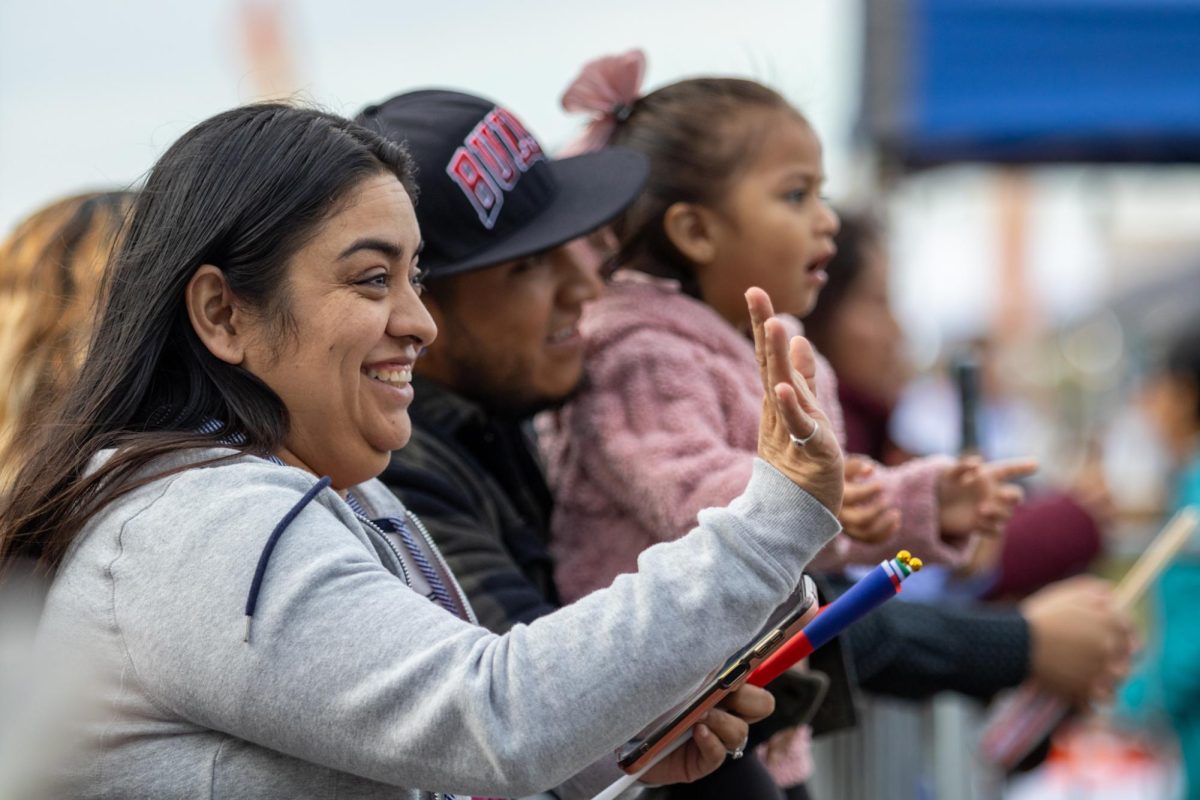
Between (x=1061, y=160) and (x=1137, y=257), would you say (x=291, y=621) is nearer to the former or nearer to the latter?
(x=1061, y=160)

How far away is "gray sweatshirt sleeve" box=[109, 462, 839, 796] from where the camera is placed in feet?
4.62

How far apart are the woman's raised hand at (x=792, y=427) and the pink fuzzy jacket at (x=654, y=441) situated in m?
0.67

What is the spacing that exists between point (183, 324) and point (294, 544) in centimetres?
32

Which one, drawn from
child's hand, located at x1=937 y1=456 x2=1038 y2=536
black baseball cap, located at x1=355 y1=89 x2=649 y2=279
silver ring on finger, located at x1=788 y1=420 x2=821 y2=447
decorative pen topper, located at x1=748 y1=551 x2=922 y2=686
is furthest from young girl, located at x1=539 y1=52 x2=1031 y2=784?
silver ring on finger, located at x1=788 y1=420 x2=821 y2=447

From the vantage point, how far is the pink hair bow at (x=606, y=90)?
2613 mm

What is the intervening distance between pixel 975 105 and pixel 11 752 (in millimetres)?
4422

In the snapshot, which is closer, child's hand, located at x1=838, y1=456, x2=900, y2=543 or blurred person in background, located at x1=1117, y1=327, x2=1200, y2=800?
child's hand, located at x1=838, y1=456, x2=900, y2=543

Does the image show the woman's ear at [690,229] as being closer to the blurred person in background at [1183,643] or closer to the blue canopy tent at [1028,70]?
the blurred person in background at [1183,643]

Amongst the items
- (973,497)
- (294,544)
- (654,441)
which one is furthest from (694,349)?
(294,544)

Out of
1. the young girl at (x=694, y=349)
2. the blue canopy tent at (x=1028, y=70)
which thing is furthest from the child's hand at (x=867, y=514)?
the blue canopy tent at (x=1028, y=70)

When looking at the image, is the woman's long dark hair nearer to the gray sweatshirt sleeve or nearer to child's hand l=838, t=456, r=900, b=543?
the gray sweatshirt sleeve

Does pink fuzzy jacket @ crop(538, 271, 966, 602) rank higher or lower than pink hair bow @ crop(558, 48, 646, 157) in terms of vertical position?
lower

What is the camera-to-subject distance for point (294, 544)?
1.46 meters

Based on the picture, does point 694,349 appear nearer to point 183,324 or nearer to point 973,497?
point 973,497
